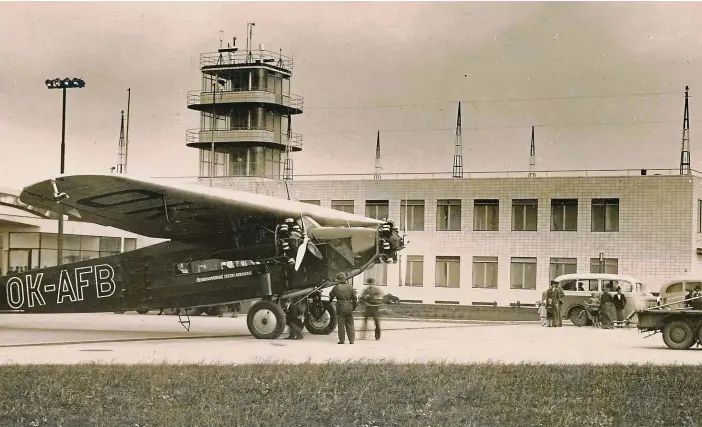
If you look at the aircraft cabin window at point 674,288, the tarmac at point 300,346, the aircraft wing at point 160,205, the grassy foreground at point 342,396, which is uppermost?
the aircraft wing at point 160,205

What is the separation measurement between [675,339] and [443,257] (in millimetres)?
31771

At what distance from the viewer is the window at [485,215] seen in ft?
173

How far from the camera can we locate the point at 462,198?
175 ft

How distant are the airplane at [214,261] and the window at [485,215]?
98.5 ft

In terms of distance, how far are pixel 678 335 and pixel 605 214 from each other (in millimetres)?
28970

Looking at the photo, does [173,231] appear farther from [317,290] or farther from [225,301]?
[317,290]

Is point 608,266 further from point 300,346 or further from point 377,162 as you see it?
point 300,346

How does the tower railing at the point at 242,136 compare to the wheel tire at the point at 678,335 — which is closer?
the wheel tire at the point at 678,335

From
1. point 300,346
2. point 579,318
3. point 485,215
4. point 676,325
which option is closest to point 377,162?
point 485,215

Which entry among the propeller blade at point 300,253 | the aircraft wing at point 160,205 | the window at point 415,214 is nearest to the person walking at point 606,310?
the aircraft wing at point 160,205

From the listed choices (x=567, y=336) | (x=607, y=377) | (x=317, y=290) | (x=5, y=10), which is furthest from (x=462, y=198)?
(x=607, y=377)

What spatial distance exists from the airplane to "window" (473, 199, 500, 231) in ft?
98.5

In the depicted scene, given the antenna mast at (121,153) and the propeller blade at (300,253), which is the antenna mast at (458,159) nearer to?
the antenna mast at (121,153)

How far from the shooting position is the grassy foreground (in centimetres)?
1149
